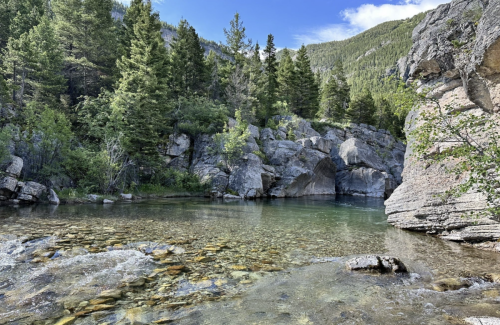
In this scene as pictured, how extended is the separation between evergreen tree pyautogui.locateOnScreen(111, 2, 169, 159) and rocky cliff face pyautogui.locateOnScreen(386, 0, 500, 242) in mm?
20085

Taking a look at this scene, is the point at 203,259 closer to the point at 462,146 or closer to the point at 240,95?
the point at 462,146

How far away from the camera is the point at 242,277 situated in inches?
224

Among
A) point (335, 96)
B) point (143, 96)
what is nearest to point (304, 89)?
point (335, 96)

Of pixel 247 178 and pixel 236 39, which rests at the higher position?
pixel 236 39

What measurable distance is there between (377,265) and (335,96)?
53668 mm

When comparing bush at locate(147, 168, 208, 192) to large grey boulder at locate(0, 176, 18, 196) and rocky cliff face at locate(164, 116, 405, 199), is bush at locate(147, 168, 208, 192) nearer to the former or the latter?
rocky cliff face at locate(164, 116, 405, 199)

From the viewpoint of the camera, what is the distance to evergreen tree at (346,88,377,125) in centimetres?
5522

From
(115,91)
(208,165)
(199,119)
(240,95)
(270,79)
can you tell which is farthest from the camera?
(270,79)

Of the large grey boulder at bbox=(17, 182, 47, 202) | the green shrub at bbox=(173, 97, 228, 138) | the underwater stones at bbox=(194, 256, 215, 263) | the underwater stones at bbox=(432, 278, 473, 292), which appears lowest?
the underwater stones at bbox=(194, 256, 215, 263)

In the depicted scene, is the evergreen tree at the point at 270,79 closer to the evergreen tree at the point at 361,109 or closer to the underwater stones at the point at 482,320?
the evergreen tree at the point at 361,109

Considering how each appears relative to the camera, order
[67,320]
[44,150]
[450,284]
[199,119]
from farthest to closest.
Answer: [199,119] → [44,150] → [450,284] → [67,320]

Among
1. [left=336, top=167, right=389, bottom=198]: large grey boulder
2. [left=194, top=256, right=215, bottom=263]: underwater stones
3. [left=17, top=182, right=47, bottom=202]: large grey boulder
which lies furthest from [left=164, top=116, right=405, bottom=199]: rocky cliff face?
[left=194, top=256, right=215, bottom=263]: underwater stones

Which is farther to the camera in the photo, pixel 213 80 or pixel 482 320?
pixel 213 80

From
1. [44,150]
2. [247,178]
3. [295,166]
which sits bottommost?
[247,178]
